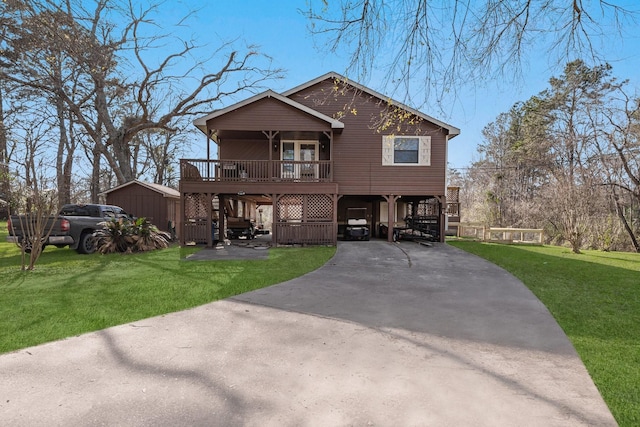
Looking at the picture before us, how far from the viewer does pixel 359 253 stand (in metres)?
10.8

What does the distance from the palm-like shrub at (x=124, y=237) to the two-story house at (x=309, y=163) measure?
137 cm

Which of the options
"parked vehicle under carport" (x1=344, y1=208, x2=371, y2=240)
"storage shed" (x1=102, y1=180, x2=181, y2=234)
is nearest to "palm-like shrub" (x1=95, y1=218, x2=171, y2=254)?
"storage shed" (x1=102, y1=180, x2=181, y2=234)

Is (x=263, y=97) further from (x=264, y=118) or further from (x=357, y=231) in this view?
(x=357, y=231)

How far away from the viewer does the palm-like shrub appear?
11.0 meters

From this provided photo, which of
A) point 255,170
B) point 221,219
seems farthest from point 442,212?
point 221,219

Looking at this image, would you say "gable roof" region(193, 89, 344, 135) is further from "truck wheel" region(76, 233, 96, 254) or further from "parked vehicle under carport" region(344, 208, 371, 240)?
"truck wheel" region(76, 233, 96, 254)

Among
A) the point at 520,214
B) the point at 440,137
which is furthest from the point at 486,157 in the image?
the point at 440,137

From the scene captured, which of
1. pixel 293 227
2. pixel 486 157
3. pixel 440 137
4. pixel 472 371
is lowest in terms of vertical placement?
pixel 472 371

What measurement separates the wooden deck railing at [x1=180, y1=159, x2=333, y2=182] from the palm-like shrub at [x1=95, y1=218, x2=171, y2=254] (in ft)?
8.20

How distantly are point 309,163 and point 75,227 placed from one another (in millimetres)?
8536

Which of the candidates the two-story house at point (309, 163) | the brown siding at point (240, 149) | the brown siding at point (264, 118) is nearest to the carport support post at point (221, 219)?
the two-story house at point (309, 163)

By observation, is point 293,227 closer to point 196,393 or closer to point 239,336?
point 239,336

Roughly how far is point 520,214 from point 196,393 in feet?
96.2

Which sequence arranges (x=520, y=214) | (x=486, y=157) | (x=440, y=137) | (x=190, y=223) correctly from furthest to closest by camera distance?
(x=486, y=157)
(x=520, y=214)
(x=440, y=137)
(x=190, y=223)
